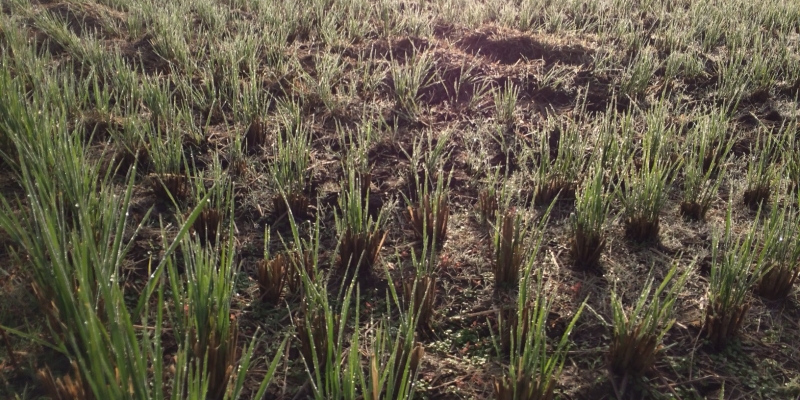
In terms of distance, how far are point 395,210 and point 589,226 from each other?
74 centimetres

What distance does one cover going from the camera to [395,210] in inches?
91.3

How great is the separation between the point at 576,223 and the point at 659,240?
0.35 m

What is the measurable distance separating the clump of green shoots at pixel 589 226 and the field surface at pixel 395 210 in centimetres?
1

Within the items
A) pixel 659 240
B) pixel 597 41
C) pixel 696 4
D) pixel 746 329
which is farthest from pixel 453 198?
pixel 696 4

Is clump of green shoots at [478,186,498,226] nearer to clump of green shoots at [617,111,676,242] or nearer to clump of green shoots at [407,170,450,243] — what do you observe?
clump of green shoots at [407,170,450,243]

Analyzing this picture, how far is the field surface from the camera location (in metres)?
1.35

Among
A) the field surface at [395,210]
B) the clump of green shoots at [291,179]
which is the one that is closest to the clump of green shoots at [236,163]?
the field surface at [395,210]

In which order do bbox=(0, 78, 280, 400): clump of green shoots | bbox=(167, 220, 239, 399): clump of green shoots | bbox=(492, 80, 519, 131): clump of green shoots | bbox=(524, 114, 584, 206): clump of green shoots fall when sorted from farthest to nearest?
bbox=(492, 80, 519, 131): clump of green shoots → bbox=(524, 114, 584, 206): clump of green shoots → bbox=(167, 220, 239, 399): clump of green shoots → bbox=(0, 78, 280, 400): clump of green shoots

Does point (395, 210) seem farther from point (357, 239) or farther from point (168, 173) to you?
point (168, 173)

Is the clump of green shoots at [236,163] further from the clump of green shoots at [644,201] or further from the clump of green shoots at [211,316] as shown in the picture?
the clump of green shoots at [644,201]

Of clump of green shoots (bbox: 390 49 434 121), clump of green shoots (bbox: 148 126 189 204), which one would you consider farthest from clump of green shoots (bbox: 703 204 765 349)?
clump of green shoots (bbox: 148 126 189 204)

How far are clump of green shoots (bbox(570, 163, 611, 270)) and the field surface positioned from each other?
1cm

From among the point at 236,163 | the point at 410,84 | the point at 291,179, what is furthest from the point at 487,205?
the point at 410,84

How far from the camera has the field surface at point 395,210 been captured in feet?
4.42
